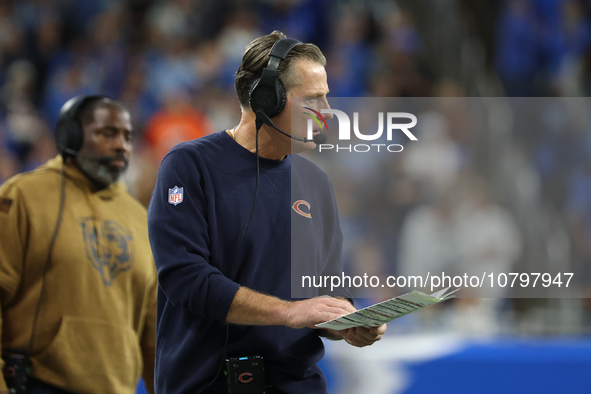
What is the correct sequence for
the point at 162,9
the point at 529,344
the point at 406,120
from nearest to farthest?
the point at 406,120 < the point at 529,344 < the point at 162,9

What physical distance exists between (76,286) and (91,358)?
30cm

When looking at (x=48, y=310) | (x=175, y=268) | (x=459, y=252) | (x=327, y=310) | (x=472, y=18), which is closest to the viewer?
(x=327, y=310)

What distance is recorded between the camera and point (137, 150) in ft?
19.9

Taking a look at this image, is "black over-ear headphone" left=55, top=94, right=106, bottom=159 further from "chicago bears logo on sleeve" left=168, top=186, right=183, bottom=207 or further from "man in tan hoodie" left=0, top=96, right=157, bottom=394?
"chicago bears logo on sleeve" left=168, top=186, right=183, bottom=207

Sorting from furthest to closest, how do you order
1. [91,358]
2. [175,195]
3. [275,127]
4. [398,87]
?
[398,87] → [91,358] → [275,127] → [175,195]

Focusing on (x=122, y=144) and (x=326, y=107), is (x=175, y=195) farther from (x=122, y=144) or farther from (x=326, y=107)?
(x=122, y=144)

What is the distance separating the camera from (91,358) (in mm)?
2723

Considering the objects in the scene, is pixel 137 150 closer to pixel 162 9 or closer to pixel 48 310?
pixel 162 9

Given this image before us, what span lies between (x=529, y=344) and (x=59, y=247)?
2.21m

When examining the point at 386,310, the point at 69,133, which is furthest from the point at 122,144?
the point at 386,310

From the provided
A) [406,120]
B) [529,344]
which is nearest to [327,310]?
[406,120]

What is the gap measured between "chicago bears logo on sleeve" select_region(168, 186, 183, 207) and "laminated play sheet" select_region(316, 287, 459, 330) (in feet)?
1.58

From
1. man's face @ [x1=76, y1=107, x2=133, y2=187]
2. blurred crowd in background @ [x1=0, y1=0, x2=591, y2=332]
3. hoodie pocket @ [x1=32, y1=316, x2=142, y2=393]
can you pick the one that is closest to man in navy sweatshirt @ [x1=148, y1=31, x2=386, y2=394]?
blurred crowd in background @ [x1=0, y1=0, x2=591, y2=332]

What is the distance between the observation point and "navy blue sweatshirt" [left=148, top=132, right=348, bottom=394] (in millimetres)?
1641
